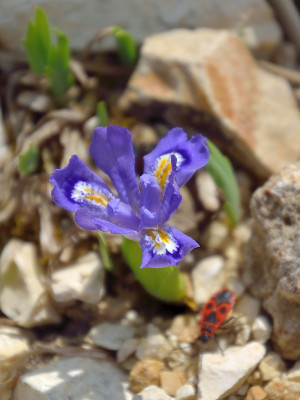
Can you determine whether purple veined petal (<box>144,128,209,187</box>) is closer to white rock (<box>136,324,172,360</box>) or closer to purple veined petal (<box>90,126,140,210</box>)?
purple veined petal (<box>90,126,140,210</box>)

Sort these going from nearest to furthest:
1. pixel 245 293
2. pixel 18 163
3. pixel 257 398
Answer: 1. pixel 257 398
2. pixel 245 293
3. pixel 18 163

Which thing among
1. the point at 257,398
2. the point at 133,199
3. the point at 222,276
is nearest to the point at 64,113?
the point at 133,199

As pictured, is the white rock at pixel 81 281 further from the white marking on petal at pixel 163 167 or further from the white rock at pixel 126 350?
the white marking on petal at pixel 163 167

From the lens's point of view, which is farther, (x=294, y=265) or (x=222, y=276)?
(x=222, y=276)

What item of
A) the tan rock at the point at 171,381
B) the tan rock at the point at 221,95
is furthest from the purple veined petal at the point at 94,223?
the tan rock at the point at 221,95

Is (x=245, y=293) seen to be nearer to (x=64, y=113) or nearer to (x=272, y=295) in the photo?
(x=272, y=295)
